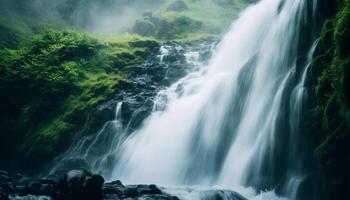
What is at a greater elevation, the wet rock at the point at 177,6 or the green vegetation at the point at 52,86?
the wet rock at the point at 177,6

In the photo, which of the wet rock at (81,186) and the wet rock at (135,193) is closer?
the wet rock at (81,186)

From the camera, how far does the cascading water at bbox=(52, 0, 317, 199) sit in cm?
1373

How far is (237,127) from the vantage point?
16531mm

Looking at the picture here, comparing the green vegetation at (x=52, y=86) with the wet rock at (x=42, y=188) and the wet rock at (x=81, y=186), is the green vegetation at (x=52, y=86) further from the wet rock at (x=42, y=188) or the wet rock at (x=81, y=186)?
the wet rock at (x=81, y=186)

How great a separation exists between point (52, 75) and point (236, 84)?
14.1 metres

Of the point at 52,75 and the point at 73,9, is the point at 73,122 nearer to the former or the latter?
the point at 52,75

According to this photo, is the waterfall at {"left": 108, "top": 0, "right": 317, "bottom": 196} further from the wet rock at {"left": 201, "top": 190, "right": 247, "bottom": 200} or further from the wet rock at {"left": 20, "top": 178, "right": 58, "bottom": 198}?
the wet rock at {"left": 20, "top": 178, "right": 58, "bottom": 198}

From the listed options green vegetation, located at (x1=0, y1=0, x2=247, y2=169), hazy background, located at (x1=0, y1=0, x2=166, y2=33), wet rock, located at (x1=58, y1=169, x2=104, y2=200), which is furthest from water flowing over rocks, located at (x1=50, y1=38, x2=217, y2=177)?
hazy background, located at (x1=0, y1=0, x2=166, y2=33)

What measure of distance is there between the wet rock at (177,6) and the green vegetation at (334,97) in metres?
30.7

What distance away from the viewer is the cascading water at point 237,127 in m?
13.7

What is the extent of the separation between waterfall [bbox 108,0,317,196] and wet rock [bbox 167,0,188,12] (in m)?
20.4

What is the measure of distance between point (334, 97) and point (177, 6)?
33261 mm

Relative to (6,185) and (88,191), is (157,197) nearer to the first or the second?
(88,191)

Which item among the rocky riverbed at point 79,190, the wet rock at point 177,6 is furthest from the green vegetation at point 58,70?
the rocky riverbed at point 79,190
